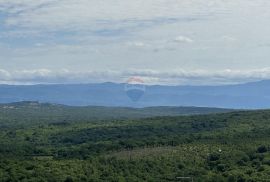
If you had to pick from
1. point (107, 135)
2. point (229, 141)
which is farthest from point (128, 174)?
point (107, 135)

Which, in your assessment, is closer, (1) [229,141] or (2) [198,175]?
(2) [198,175]

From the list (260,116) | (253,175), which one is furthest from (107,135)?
(253,175)

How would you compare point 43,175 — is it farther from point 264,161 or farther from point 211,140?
point 211,140

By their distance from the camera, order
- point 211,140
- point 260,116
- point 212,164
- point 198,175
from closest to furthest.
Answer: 1. point 198,175
2. point 212,164
3. point 211,140
4. point 260,116

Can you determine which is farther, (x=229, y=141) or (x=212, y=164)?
(x=229, y=141)

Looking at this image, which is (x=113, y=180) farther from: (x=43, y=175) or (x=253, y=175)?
(x=253, y=175)

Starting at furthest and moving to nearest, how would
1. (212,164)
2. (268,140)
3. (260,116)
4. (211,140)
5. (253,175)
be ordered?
(260,116)
(211,140)
(268,140)
(212,164)
(253,175)

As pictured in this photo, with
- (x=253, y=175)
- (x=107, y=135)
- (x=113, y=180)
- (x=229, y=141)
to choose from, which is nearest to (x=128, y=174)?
(x=113, y=180)

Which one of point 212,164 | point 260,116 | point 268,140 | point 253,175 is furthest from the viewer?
point 260,116

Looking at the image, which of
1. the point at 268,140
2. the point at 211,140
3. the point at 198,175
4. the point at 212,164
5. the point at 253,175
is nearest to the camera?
the point at 253,175
